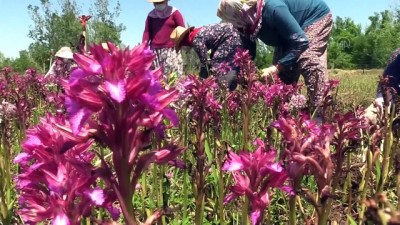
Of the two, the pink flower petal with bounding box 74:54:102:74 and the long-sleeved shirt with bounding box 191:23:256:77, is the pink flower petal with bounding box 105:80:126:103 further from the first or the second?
the long-sleeved shirt with bounding box 191:23:256:77

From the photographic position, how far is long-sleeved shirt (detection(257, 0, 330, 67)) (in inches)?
191

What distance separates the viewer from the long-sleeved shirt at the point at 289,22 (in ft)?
15.9


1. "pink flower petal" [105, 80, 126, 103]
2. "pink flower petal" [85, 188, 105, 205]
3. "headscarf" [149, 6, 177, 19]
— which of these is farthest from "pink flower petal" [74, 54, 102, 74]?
"headscarf" [149, 6, 177, 19]

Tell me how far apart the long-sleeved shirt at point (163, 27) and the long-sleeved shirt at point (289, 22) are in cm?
256

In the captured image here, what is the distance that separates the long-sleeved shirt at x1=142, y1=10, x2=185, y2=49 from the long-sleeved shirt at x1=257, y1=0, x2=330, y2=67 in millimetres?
2556

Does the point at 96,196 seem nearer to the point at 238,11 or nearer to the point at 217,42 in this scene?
the point at 238,11

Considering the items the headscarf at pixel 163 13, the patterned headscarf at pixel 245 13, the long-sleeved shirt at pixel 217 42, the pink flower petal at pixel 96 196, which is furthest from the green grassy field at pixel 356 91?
the headscarf at pixel 163 13

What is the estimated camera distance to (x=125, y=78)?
1096mm

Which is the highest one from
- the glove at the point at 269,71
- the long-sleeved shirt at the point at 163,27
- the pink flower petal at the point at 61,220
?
the long-sleeved shirt at the point at 163,27

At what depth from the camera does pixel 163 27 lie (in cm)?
768

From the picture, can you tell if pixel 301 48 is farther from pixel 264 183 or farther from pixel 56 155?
pixel 56 155

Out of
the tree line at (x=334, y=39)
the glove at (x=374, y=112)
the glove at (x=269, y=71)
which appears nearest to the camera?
the glove at (x=374, y=112)

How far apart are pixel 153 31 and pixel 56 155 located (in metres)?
6.70

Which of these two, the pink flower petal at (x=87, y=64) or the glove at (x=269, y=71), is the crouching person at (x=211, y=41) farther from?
the pink flower petal at (x=87, y=64)
